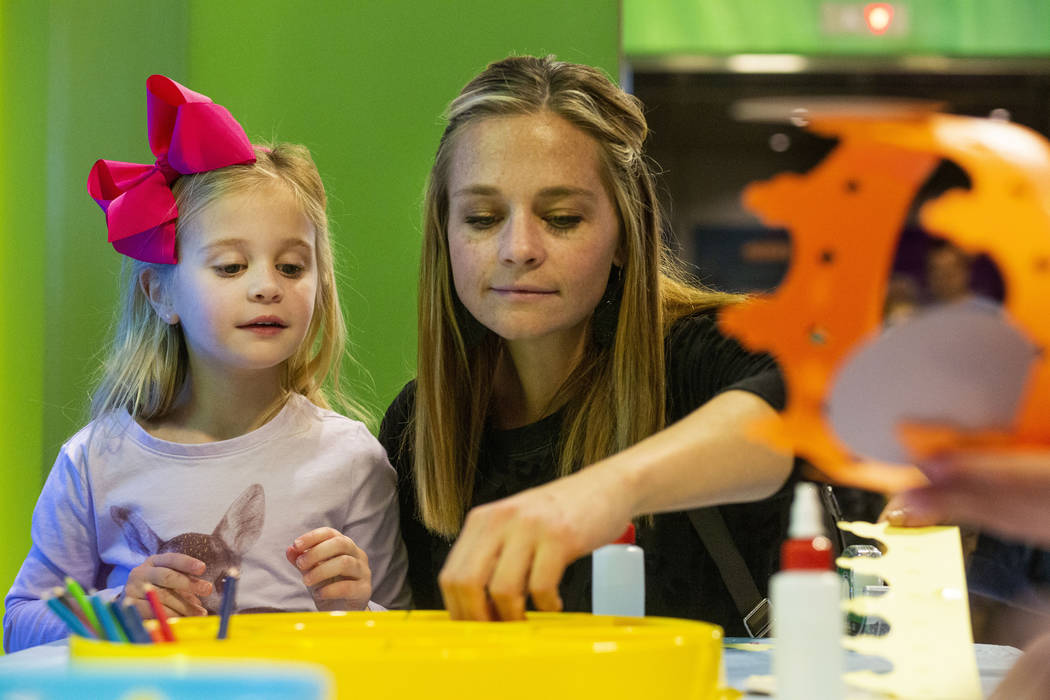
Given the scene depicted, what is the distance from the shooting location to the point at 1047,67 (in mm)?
3506

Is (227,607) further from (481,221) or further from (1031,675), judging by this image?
(481,221)

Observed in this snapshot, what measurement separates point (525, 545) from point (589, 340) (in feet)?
2.46

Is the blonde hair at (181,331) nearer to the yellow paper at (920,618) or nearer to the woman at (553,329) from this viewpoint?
the woman at (553,329)

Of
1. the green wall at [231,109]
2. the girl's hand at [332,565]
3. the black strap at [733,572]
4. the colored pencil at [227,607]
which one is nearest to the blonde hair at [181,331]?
the green wall at [231,109]

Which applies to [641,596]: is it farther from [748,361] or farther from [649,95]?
[649,95]

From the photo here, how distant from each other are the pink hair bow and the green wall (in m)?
0.29

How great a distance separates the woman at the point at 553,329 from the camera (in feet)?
4.31

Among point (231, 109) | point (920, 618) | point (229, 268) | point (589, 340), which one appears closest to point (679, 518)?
point (589, 340)

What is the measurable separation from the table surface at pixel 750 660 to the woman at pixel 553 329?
277 millimetres

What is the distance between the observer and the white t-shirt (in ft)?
4.93

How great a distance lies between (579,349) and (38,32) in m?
1.10

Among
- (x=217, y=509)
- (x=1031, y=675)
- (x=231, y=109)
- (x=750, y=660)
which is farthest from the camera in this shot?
(x=231, y=109)

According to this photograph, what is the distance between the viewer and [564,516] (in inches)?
29.6

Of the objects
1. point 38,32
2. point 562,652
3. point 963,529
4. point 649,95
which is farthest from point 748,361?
point 649,95
